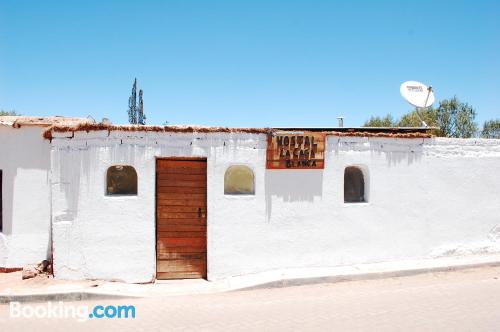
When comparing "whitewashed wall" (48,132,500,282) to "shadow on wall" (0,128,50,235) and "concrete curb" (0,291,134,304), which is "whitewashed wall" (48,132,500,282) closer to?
"concrete curb" (0,291,134,304)

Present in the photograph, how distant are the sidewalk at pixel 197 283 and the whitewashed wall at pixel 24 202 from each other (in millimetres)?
476

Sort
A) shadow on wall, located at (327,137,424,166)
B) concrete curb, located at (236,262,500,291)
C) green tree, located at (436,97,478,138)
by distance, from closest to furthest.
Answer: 1. concrete curb, located at (236,262,500,291)
2. shadow on wall, located at (327,137,424,166)
3. green tree, located at (436,97,478,138)

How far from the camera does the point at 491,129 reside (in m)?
28.6

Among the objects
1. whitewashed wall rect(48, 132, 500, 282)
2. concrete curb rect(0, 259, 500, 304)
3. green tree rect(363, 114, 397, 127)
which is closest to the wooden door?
whitewashed wall rect(48, 132, 500, 282)

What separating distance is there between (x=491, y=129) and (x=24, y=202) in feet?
98.6

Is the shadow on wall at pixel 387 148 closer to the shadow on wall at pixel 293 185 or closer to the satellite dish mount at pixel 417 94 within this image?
the shadow on wall at pixel 293 185

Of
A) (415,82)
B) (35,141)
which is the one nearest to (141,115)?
(35,141)

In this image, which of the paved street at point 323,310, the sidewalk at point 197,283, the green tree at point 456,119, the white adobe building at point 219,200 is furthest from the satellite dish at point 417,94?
the green tree at point 456,119

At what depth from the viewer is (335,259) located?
26.3 feet

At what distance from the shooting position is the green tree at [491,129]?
92.8 ft

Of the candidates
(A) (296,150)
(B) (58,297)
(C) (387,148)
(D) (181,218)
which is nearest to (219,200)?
(D) (181,218)

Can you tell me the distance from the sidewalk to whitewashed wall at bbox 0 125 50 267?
0.48 m

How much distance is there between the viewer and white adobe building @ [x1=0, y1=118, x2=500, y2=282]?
729 cm

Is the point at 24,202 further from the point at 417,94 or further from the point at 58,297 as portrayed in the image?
the point at 417,94
